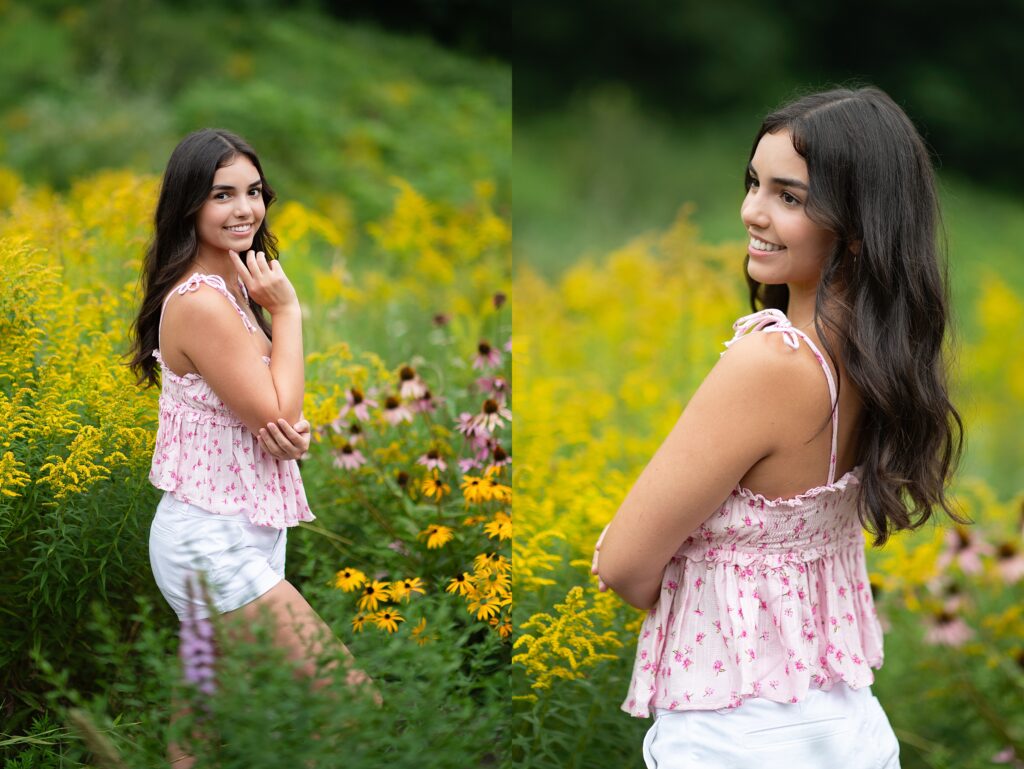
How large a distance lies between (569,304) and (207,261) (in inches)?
121

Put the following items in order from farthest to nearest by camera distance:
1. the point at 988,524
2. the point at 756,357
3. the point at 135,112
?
the point at 135,112, the point at 988,524, the point at 756,357

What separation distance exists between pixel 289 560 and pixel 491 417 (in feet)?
2.13

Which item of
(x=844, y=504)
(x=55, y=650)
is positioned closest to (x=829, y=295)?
(x=844, y=504)

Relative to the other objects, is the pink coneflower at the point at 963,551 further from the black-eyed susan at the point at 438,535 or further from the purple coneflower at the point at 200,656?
the purple coneflower at the point at 200,656

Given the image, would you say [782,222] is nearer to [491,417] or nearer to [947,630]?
[491,417]

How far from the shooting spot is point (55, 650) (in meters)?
2.42

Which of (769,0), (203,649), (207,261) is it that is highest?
(769,0)

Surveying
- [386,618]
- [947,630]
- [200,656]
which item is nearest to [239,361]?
[200,656]

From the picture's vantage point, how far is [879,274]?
5.97 feet

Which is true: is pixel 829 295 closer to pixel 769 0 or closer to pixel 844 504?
pixel 844 504

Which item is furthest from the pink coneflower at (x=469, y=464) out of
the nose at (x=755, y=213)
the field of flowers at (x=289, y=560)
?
the nose at (x=755, y=213)

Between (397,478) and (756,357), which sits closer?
(756,357)

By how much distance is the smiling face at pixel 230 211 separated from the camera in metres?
2.07

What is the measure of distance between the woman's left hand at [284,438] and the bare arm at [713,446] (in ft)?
2.02
